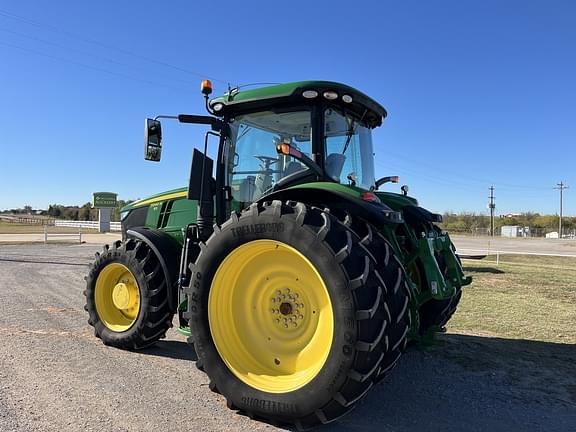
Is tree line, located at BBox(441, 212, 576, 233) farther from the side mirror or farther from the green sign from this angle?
the side mirror

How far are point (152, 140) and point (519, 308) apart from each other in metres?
6.84

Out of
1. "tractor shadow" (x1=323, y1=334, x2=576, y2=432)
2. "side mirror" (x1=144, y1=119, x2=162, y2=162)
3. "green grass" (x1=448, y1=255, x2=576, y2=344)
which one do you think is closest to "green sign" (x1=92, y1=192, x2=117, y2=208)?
"green grass" (x1=448, y1=255, x2=576, y2=344)

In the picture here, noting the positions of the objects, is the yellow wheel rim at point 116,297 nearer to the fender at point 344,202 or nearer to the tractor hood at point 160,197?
the tractor hood at point 160,197

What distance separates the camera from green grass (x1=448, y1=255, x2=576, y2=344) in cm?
681

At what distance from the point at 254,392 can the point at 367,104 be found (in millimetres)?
2966

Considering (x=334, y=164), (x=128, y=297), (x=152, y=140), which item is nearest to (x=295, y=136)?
(x=334, y=164)

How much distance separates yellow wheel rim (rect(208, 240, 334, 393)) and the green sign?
40558 millimetres

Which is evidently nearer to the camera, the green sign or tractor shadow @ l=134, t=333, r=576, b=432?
tractor shadow @ l=134, t=333, r=576, b=432

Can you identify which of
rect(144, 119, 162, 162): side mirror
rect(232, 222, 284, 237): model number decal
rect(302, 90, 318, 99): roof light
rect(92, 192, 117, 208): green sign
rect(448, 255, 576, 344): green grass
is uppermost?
rect(92, 192, 117, 208): green sign

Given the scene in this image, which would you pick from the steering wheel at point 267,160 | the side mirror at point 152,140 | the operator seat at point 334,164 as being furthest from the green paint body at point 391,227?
the side mirror at point 152,140

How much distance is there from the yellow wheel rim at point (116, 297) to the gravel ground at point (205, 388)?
350 mm

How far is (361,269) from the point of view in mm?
3367

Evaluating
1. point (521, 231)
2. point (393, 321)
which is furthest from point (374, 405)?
point (521, 231)

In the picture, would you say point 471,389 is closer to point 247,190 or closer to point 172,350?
point 247,190
